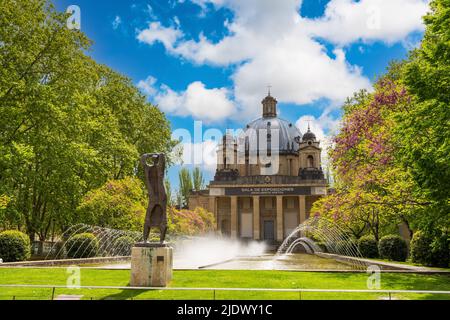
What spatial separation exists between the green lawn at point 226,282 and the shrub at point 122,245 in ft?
39.1

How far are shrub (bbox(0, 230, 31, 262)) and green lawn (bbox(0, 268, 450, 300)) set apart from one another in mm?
6011

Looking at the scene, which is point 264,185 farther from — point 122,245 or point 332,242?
point 122,245

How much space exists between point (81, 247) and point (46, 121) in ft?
25.1

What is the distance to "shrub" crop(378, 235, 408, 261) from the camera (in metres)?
23.3

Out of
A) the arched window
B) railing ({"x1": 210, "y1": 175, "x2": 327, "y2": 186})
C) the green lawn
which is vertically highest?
the arched window

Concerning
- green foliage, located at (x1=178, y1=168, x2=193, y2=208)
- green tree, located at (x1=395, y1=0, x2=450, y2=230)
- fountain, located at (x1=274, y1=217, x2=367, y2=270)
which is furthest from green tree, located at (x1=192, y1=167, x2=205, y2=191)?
green tree, located at (x1=395, y1=0, x2=450, y2=230)

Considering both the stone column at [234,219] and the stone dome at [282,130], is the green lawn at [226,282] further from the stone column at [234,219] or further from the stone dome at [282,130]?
the stone dome at [282,130]

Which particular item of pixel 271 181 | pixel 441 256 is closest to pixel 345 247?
pixel 441 256

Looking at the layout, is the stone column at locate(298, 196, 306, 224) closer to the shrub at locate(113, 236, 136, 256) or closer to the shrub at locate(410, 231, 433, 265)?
the shrub at locate(113, 236, 136, 256)

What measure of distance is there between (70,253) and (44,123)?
25.4ft

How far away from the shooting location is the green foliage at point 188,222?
1513 inches

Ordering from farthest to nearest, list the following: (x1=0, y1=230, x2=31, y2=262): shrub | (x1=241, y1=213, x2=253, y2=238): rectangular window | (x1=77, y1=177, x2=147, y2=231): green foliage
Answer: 1. (x1=241, y1=213, x2=253, y2=238): rectangular window
2. (x1=77, y1=177, x2=147, y2=231): green foliage
3. (x1=0, y1=230, x2=31, y2=262): shrub
